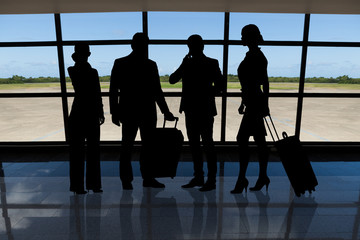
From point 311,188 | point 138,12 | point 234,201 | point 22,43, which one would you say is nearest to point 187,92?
point 234,201

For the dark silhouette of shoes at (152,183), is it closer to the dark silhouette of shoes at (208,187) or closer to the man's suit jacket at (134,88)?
the dark silhouette of shoes at (208,187)

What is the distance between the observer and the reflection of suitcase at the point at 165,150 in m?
3.02

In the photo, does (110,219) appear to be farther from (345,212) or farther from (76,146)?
(345,212)

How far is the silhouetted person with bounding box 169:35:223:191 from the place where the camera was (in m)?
2.88

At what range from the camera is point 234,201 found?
2.82m

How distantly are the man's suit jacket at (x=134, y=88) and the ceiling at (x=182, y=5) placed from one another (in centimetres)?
129

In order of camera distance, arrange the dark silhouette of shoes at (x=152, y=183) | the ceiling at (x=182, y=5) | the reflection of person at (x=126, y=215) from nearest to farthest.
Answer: the reflection of person at (x=126, y=215) → the dark silhouette of shoes at (x=152, y=183) → the ceiling at (x=182, y=5)

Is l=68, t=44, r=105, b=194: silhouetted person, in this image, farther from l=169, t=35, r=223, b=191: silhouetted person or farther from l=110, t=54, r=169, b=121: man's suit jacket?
l=169, t=35, r=223, b=191: silhouetted person

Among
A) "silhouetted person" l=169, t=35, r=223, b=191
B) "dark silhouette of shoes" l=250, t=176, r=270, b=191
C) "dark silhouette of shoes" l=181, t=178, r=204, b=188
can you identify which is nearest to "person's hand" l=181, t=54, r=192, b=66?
"silhouetted person" l=169, t=35, r=223, b=191

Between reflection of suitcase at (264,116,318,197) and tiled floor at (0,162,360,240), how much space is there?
15cm

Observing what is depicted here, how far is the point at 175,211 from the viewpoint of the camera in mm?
2594

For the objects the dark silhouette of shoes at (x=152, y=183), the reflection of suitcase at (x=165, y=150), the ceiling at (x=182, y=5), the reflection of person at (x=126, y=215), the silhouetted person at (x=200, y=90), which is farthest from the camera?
the ceiling at (x=182, y=5)

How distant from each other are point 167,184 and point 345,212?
212 centimetres

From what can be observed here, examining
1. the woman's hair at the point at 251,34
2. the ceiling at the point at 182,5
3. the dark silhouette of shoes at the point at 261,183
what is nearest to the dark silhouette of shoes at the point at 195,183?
the dark silhouette of shoes at the point at 261,183
